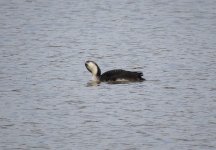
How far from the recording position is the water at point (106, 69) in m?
15.5

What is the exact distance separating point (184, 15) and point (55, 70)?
402 inches

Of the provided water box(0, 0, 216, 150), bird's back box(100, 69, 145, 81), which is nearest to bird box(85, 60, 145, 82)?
bird's back box(100, 69, 145, 81)

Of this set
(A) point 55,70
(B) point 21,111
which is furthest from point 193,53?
(B) point 21,111

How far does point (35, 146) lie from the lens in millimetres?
14617

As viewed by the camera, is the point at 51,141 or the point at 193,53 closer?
the point at 51,141

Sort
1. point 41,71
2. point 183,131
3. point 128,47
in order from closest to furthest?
point 183,131, point 41,71, point 128,47

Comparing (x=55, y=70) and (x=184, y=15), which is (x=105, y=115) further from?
(x=184, y=15)

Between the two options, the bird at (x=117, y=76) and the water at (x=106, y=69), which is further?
the bird at (x=117, y=76)

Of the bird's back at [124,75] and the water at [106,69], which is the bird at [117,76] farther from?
the water at [106,69]

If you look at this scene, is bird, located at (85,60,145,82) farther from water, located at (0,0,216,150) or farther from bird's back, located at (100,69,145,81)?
water, located at (0,0,216,150)

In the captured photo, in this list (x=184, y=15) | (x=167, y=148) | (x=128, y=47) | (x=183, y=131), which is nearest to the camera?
(x=167, y=148)

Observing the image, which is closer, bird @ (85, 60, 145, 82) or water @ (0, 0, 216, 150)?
water @ (0, 0, 216, 150)

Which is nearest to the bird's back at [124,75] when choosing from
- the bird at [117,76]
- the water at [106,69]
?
the bird at [117,76]

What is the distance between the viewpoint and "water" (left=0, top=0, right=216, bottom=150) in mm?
15547
